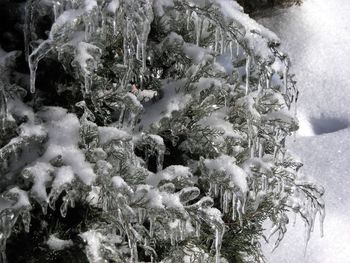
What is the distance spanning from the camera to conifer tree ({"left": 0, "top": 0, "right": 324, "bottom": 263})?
2324 mm

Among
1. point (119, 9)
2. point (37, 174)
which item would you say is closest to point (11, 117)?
point (37, 174)

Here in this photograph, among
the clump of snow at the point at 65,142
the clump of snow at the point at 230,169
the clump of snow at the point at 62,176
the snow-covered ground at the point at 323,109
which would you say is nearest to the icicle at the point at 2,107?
the clump of snow at the point at 65,142

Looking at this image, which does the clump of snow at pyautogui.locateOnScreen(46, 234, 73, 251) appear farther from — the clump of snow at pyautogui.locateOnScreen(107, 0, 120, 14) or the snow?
the clump of snow at pyautogui.locateOnScreen(107, 0, 120, 14)

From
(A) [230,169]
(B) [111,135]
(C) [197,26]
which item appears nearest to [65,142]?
(B) [111,135]

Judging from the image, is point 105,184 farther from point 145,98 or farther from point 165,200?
point 145,98

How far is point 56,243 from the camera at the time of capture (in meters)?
2.48

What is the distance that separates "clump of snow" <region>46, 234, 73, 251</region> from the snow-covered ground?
7.19 ft

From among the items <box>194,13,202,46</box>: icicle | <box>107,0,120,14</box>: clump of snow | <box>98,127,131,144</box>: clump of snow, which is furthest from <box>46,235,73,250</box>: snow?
<box>194,13,202,46</box>: icicle

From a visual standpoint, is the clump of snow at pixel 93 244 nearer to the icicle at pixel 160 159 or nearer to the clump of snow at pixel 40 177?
the clump of snow at pixel 40 177

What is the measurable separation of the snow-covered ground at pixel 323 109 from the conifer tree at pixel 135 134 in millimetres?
1474

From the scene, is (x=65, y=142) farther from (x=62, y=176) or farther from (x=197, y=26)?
(x=197, y=26)

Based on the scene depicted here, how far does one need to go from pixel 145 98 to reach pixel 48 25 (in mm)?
587

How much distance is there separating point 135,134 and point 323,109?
4401 mm

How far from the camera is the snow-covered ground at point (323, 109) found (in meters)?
4.45
